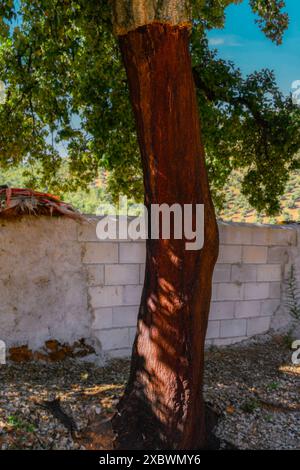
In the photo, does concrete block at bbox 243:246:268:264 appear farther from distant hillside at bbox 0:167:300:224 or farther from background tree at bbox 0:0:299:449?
distant hillside at bbox 0:167:300:224

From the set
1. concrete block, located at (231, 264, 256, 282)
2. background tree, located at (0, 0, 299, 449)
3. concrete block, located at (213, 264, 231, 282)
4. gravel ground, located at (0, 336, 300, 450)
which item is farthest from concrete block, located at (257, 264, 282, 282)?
background tree, located at (0, 0, 299, 449)

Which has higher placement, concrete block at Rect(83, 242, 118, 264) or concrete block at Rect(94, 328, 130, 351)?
concrete block at Rect(83, 242, 118, 264)

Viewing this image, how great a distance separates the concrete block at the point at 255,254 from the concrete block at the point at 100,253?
1.70 metres

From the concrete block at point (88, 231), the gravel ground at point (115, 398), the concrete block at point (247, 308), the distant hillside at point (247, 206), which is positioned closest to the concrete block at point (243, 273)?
the concrete block at point (247, 308)

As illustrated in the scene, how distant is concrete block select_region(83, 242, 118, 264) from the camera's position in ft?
14.4

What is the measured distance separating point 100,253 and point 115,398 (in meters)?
1.53

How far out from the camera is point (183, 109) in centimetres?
278

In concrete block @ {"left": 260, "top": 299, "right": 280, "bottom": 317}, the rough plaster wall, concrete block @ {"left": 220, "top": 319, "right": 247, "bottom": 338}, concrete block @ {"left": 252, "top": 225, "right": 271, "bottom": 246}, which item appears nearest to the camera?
the rough plaster wall

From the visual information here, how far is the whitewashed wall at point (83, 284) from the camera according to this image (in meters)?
4.10

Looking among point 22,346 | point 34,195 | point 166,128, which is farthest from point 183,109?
point 22,346

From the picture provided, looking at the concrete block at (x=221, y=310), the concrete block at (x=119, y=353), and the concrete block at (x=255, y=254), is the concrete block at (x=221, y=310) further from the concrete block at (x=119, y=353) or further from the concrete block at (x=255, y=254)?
the concrete block at (x=119, y=353)

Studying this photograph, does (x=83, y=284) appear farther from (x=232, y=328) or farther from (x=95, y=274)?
(x=232, y=328)

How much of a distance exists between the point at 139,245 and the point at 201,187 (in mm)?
1860
